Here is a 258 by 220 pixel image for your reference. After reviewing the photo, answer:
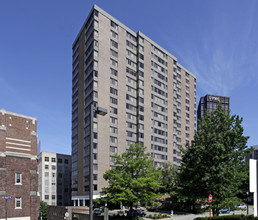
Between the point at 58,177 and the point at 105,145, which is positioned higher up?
the point at 105,145

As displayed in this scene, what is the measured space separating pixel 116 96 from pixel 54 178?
6043 cm

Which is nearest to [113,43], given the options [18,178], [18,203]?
[18,178]

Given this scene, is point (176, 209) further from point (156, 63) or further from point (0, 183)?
point (156, 63)

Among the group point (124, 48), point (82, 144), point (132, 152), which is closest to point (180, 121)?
point (124, 48)

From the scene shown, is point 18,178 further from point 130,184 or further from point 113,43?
point 113,43

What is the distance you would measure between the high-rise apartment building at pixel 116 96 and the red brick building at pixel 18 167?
40.2 m

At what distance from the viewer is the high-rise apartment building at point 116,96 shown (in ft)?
277

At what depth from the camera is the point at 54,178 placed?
428 feet

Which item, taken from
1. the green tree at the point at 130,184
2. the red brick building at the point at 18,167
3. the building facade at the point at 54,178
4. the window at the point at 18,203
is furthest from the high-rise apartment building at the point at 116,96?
the building facade at the point at 54,178

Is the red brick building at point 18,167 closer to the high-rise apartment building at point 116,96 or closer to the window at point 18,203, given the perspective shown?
the window at point 18,203

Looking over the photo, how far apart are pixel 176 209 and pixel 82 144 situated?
113ft

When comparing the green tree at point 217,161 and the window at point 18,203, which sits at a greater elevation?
the green tree at point 217,161

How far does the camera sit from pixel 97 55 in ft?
284

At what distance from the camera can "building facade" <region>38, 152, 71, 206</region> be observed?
417 ft
